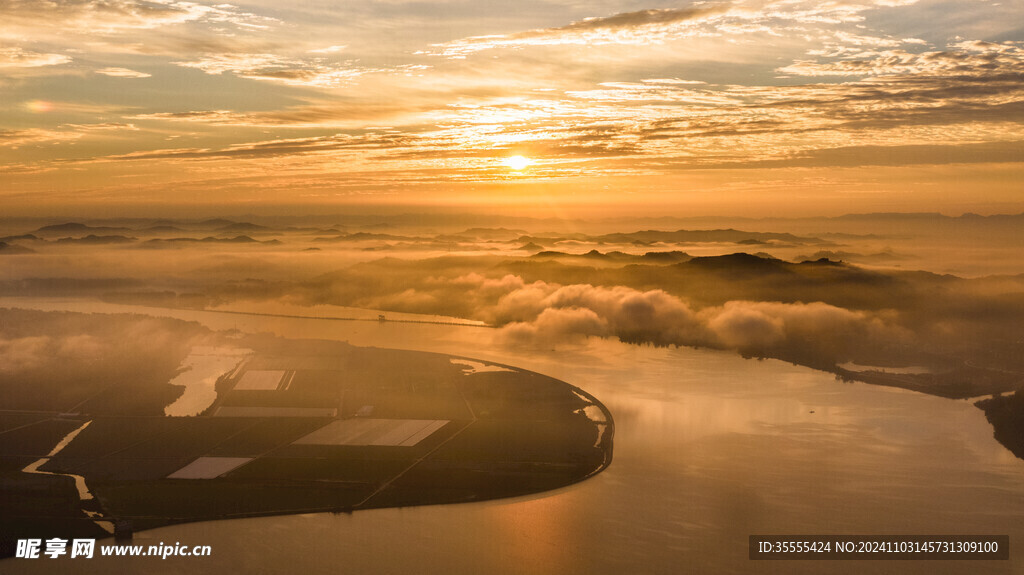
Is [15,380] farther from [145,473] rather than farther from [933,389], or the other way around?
[933,389]

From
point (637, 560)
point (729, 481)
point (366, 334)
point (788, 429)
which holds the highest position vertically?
point (637, 560)

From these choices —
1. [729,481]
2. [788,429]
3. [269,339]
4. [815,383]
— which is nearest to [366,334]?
[269,339]

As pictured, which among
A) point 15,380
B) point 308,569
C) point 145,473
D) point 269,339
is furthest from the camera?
point 269,339

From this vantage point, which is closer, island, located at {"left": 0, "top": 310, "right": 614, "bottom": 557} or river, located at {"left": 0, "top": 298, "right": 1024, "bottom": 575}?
river, located at {"left": 0, "top": 298, "right": 1024, "bottom": 575}

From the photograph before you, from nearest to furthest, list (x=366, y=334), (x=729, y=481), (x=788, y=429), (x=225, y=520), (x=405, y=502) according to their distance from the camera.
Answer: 1. (x=225, y=520)
2. (x=405, y=502)
3. (x=729, y=481)
4. (x=788, y=429)
5. (x=366, y=334)

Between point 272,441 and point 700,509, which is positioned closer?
point 700,509

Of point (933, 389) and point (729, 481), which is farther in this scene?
point (933, 389)

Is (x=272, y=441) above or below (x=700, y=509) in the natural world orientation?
below

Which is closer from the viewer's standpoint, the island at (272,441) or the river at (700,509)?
the river at (700,509)
